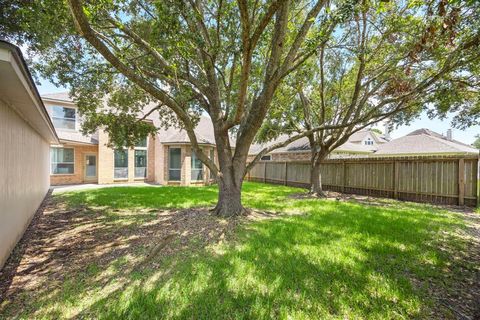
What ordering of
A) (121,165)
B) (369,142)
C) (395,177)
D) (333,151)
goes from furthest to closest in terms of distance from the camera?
(369,142), (333,151), (121,165), (395,177)

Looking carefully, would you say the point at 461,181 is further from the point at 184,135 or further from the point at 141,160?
the point at 141,160

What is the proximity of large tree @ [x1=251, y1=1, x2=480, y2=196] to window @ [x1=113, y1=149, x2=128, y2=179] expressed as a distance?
11052 millimetres

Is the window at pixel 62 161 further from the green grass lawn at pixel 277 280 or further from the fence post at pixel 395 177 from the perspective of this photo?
the fence post at pixel 395 177

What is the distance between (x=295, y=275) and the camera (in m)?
3.22

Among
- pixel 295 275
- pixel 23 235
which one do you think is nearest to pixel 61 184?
pixel 23 235

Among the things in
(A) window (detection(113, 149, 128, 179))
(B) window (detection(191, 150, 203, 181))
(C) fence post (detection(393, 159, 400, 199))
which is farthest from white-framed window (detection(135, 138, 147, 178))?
(C) fence post (detection(393, 159, 400, 199))

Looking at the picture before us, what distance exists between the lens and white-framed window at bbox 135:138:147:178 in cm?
1761

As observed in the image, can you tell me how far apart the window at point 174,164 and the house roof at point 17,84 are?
10.9 meters

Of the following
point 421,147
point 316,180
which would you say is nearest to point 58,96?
point 316,180

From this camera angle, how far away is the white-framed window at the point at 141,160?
1761 cm

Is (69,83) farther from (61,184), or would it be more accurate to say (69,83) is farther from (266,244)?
(61,184)

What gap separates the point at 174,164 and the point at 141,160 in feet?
10.9

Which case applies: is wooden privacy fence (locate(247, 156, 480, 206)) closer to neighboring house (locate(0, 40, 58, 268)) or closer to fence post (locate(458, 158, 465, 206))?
fence post (locate(458, 158, 465, 206))

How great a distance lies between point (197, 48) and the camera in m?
5.55
